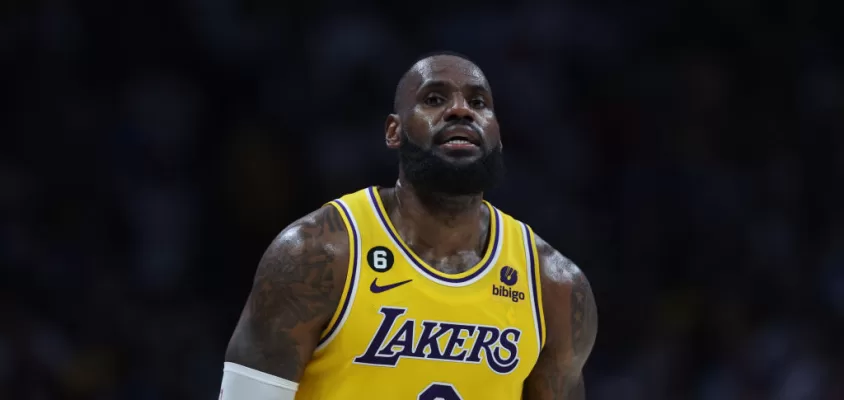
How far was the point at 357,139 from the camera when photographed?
29.7 feet

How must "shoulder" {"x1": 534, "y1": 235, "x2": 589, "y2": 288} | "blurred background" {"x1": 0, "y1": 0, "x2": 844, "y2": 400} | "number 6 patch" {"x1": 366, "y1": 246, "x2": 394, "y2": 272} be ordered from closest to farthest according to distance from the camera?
"number 6 patch" {"x1": 366, "y1": 246, "x2": 394, "y2": 272} < "shoulder" {"x1": 534, "y1": 235, "x2": 589, "y2": 288} < "blurred background" {"x1": 0, "y1": 0, "x2": 844, "y2": 400}

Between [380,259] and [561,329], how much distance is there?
726mm

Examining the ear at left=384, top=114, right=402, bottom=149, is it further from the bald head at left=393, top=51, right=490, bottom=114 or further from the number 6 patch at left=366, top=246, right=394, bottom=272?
the number 6 patch at left=366, top=246, right=394, bottom=272

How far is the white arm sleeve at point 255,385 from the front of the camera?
3760mm

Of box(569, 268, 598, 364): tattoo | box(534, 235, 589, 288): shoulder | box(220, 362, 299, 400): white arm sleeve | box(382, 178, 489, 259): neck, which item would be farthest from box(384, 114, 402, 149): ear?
box(220, 362, 299, 400): white arm sleeve

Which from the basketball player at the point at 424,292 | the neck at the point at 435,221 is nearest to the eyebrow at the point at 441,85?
the basketball player at the point at 424,292

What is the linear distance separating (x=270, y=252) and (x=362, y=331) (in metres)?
0.40

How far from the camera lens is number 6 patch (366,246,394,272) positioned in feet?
12.8

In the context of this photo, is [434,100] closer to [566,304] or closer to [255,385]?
[566,304]

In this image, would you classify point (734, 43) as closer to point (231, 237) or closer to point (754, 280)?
point (754, 280)

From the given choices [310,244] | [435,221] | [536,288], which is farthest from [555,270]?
[310,244]

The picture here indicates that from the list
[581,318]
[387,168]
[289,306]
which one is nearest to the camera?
[289,306]

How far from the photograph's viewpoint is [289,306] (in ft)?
12.4

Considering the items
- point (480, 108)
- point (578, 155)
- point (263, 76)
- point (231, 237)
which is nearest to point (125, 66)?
point (263, 76)
